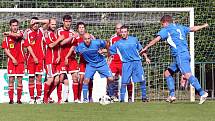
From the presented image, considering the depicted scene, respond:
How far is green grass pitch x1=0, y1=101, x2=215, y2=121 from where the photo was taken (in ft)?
35.9

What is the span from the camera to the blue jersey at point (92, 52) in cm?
1630

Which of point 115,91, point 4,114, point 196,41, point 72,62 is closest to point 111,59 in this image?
point 115,91

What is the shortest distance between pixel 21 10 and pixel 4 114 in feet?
23.0

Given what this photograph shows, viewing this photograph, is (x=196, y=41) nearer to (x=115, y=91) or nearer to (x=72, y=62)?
(x=115, y=91)

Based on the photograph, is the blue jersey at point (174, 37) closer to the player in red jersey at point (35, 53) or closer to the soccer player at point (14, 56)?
the player in red jersey at point (35, 53)

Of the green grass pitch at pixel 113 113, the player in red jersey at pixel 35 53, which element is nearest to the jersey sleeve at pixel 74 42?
the player in red jersey at pixel 35 53

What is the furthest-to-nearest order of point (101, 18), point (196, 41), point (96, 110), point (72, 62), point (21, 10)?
point (196, 41) → point (101, 18) → point (21, 10) → point (72, 62) → point (96, 110)

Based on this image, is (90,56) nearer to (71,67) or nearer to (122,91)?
(71,67)

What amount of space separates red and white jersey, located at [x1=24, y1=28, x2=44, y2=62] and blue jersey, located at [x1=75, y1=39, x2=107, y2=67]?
43.1 inches

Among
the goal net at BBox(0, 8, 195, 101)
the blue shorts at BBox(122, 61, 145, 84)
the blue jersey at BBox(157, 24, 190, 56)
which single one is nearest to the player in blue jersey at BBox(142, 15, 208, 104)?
the blue jersey at BBox(157, 24, 190, 56)

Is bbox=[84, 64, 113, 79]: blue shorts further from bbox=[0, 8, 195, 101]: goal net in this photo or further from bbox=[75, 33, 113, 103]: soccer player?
bbox=[0, 8, 195, 101]: goal net

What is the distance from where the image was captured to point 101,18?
20.4m

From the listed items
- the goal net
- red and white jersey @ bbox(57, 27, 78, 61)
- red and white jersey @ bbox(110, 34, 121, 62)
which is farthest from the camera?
the goal net

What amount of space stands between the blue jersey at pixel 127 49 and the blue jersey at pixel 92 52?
22.8 inches
